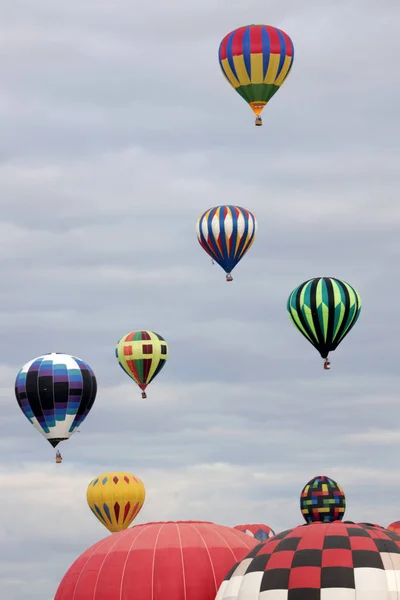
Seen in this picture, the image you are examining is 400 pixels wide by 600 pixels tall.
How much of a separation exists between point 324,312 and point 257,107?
1049cm

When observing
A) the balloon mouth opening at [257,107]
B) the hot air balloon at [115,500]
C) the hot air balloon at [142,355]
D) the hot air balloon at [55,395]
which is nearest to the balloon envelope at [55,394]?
the hot air balloon at [55,395]

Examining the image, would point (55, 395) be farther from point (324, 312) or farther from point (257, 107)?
point (257, 107)

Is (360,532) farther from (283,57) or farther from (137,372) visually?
(137,372)

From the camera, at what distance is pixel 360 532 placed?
53.1 m

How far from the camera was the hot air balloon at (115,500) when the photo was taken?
9675 centimetres

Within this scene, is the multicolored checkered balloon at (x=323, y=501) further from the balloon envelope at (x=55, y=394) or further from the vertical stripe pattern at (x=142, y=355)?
the balloon envelope at (x=55, y=394)

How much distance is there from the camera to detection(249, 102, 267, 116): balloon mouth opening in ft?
250

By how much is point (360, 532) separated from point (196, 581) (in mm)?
10112

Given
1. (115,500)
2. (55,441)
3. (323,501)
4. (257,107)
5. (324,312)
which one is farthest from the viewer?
(323,501)

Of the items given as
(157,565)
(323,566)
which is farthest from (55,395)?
(323,566)

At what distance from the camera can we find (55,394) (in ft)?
258

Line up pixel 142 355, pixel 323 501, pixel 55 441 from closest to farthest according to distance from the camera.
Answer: pixel 55 441
pixel 142 355
pixel 323 501

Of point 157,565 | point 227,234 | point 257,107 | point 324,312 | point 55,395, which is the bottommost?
point 157,565

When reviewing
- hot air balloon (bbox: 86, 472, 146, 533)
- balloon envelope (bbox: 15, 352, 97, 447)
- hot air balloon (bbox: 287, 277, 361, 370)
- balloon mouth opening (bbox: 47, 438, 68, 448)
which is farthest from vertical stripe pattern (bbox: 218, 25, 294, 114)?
hot air balloon (bbox: 86, 472, 146, 533)
